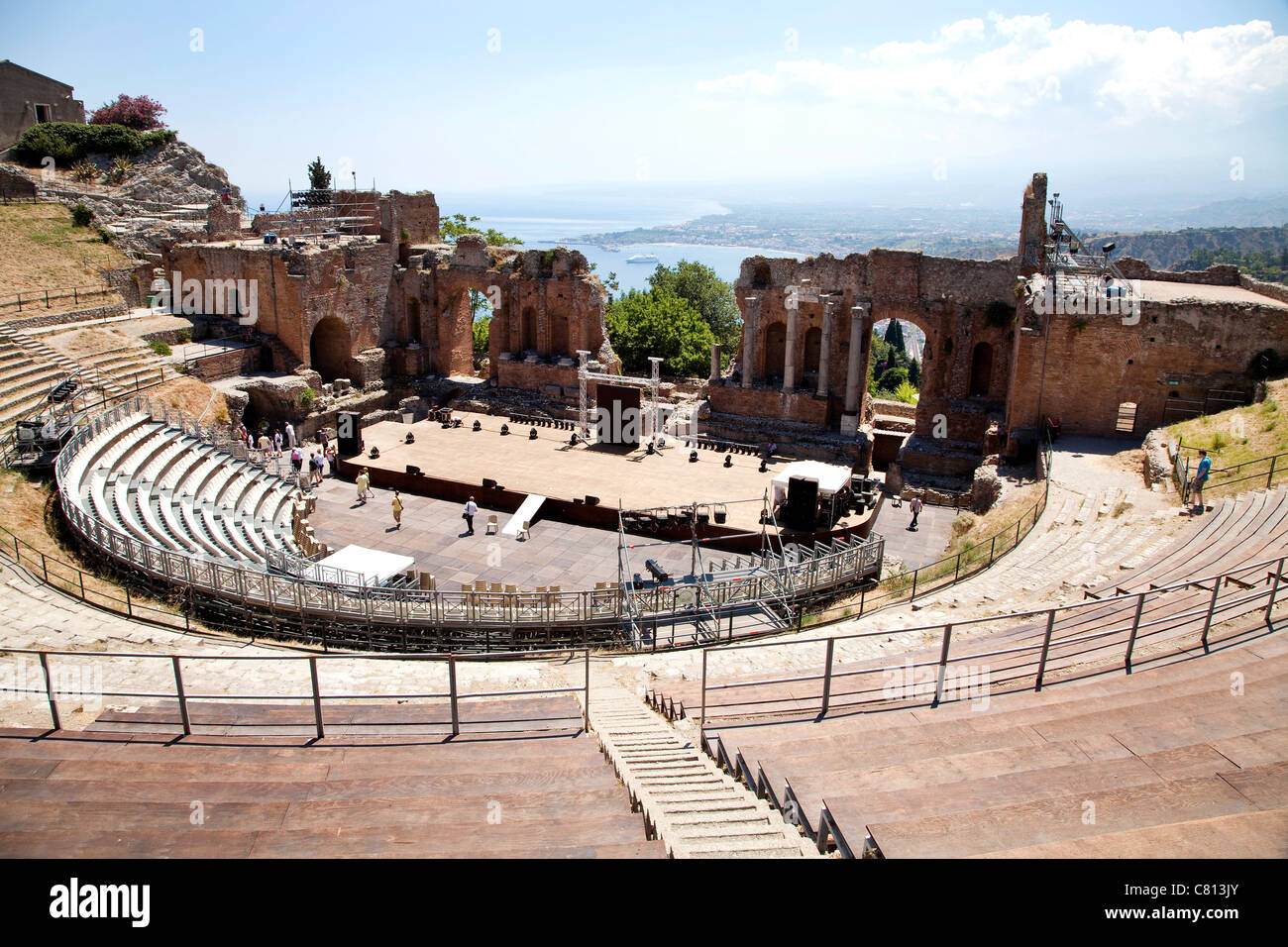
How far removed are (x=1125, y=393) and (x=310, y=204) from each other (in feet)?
120

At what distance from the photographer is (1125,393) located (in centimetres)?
2433

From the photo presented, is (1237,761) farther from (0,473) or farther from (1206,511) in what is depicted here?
(0,473)

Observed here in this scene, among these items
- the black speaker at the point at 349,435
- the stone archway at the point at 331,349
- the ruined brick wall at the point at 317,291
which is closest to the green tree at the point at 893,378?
the ruined brick wall at the point at 317,291

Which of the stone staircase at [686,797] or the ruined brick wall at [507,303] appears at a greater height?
the ruined brick wall at [507,303]

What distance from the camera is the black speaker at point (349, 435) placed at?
28.9 m

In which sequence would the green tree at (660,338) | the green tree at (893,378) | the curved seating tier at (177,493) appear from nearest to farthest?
the curved seating tier at (177,493), the green tree at (660,338), the green tree at (893,378)

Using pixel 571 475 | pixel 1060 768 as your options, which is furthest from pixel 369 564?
pixel 1060 768

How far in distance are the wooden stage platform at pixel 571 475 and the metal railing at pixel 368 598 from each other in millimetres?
5158

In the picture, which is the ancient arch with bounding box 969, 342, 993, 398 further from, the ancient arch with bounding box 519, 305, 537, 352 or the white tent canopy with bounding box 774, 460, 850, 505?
the ancient arch with bounding box 519, 305, 537, 352

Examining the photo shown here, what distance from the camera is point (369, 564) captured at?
19.0 metres

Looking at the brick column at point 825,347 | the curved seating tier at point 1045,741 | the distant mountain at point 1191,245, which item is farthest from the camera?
the distant mountain at point 1191,245

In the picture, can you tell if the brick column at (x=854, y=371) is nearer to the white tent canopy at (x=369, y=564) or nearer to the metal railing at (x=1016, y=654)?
the white tent canopy at (x=369, y=564)

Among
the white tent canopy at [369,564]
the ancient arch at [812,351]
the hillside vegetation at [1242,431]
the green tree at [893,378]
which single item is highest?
the ancient arch at [812,351]

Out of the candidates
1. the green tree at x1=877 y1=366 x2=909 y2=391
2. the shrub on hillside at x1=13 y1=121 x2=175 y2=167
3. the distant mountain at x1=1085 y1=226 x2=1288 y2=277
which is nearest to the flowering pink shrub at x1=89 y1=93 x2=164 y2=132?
the shrub on hillside at x1=13 y1=121 x2=175 y2=167
